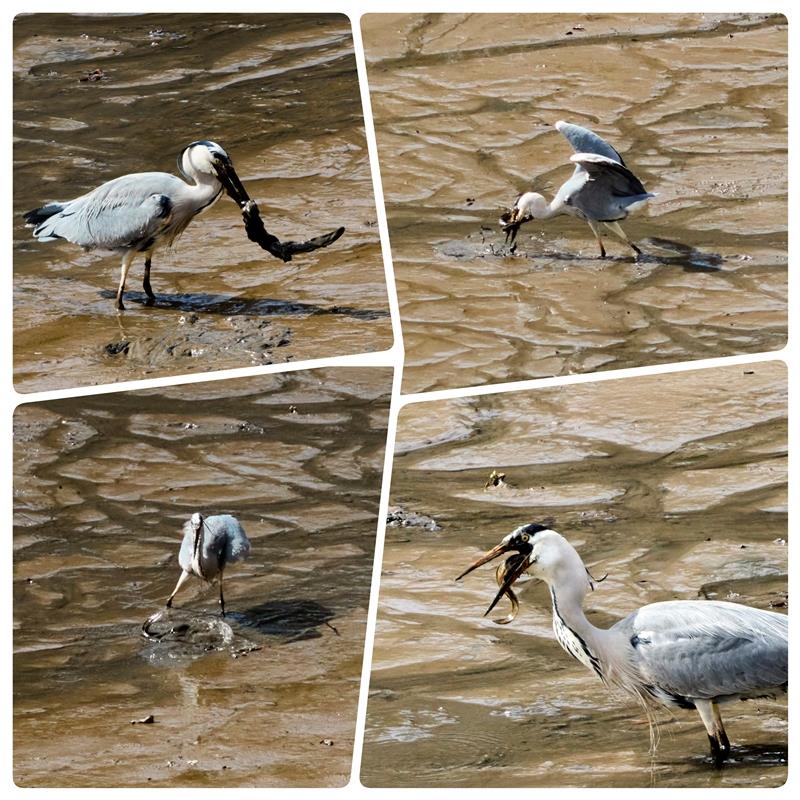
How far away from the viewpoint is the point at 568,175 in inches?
328

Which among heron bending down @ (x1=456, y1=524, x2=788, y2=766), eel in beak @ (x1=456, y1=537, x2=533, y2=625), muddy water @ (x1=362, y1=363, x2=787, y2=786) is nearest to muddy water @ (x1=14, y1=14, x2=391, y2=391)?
muddy water @ (x1=362, y1=363, x2=787, y2=786)

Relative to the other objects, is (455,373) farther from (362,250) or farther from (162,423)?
(162,423)

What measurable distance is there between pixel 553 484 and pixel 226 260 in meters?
1.96

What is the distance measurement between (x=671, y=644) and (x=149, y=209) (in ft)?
10.4

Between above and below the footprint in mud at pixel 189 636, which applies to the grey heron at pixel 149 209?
above

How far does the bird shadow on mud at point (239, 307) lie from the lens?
7215mm

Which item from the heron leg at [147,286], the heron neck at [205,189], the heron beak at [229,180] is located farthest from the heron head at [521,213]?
the heron leg at [147,286]

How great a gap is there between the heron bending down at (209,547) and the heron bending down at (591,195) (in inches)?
82.3

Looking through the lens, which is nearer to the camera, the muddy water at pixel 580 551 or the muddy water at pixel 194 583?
the muddy water at pixel 580 551

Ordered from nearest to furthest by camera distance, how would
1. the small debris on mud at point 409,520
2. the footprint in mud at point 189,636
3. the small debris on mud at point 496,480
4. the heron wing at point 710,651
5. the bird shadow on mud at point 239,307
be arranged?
the heron wing at point 710,651 → the footprint in mud at point 189,636 → the bird shadow on mud at point 239,307 → the small debris on mud at point 409,520 → the small debris on mud at point 496,480

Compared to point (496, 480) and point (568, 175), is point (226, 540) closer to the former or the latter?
point (496, 480)

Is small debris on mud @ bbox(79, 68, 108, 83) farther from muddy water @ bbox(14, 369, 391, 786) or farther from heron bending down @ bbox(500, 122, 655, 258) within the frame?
heron bending down @ bbox(500, 122, 655, 258)

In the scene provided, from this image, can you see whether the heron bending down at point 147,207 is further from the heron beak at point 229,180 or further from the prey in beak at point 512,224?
the prey in beak at point 512,224

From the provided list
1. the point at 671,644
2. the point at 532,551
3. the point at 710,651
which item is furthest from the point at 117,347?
the point at 710,651
